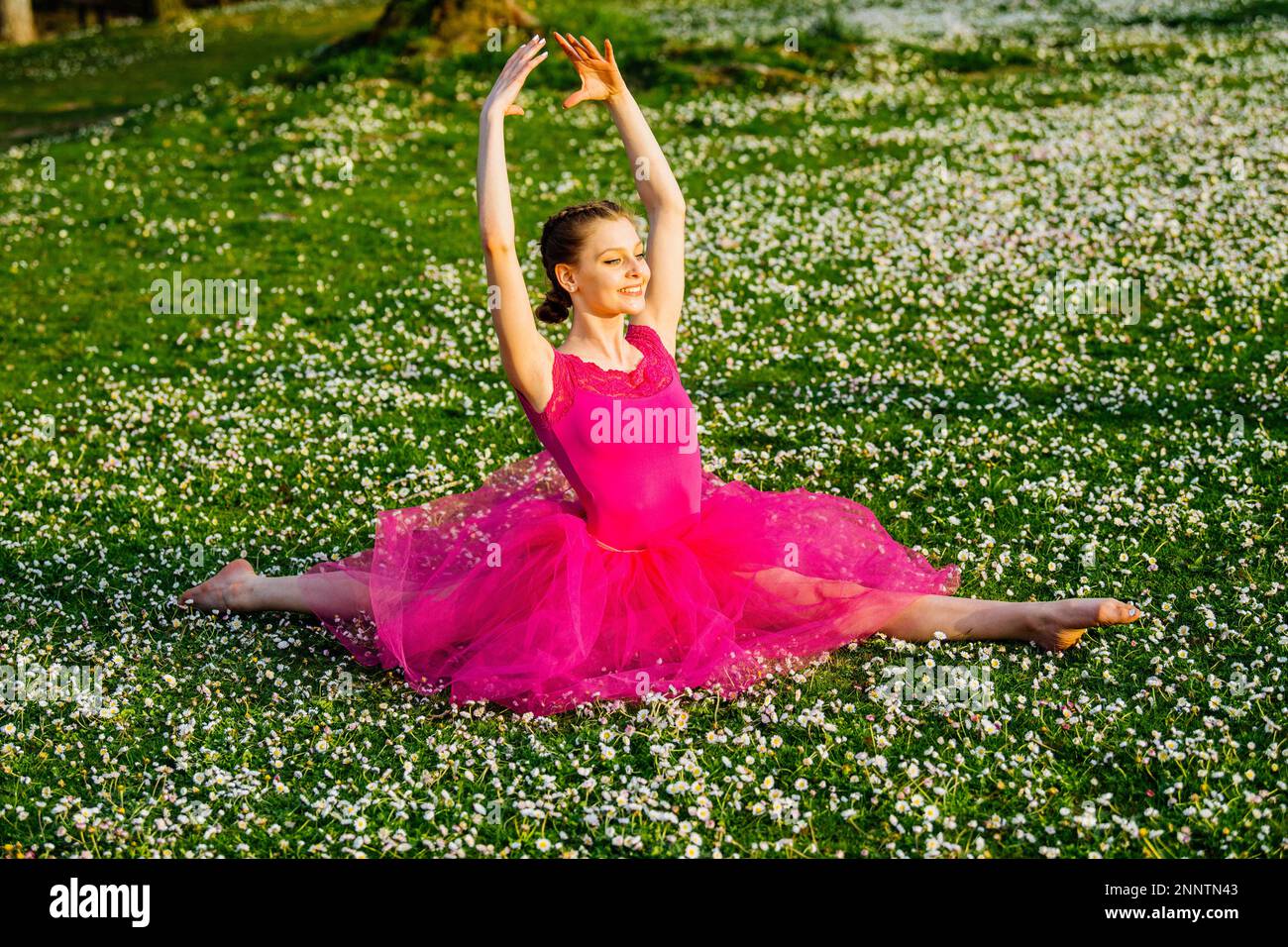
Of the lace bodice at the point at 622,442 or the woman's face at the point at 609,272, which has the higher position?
the woman's face at the point at 609,272

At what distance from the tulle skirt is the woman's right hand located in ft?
7.01

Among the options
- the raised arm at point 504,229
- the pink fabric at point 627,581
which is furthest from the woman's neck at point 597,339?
the raised arm at point 504,229

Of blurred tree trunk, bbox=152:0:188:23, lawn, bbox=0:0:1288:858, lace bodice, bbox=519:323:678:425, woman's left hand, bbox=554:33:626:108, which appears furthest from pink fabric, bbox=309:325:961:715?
blurred tree trunk, bbox=152:0:188:23

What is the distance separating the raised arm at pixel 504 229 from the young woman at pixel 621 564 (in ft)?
0.05

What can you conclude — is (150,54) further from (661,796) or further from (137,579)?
(661,796)

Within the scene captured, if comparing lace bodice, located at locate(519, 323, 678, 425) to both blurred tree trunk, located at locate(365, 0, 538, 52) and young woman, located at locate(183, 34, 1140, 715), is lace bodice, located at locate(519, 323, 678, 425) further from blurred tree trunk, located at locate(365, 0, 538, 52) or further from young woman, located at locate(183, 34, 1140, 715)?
blurred tree trunk, located at locate(365, 0, 538, 52)

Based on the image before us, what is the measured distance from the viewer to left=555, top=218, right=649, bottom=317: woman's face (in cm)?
690

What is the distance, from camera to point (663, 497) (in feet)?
23.4

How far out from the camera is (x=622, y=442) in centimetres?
698

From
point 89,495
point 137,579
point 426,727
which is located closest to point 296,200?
point 89,495

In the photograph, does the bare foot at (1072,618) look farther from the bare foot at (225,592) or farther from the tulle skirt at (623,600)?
the bare foot at (225,592)

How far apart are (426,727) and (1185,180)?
40.4 feet

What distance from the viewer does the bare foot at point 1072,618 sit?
6691mm

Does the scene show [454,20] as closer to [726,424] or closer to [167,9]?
[726,424]
